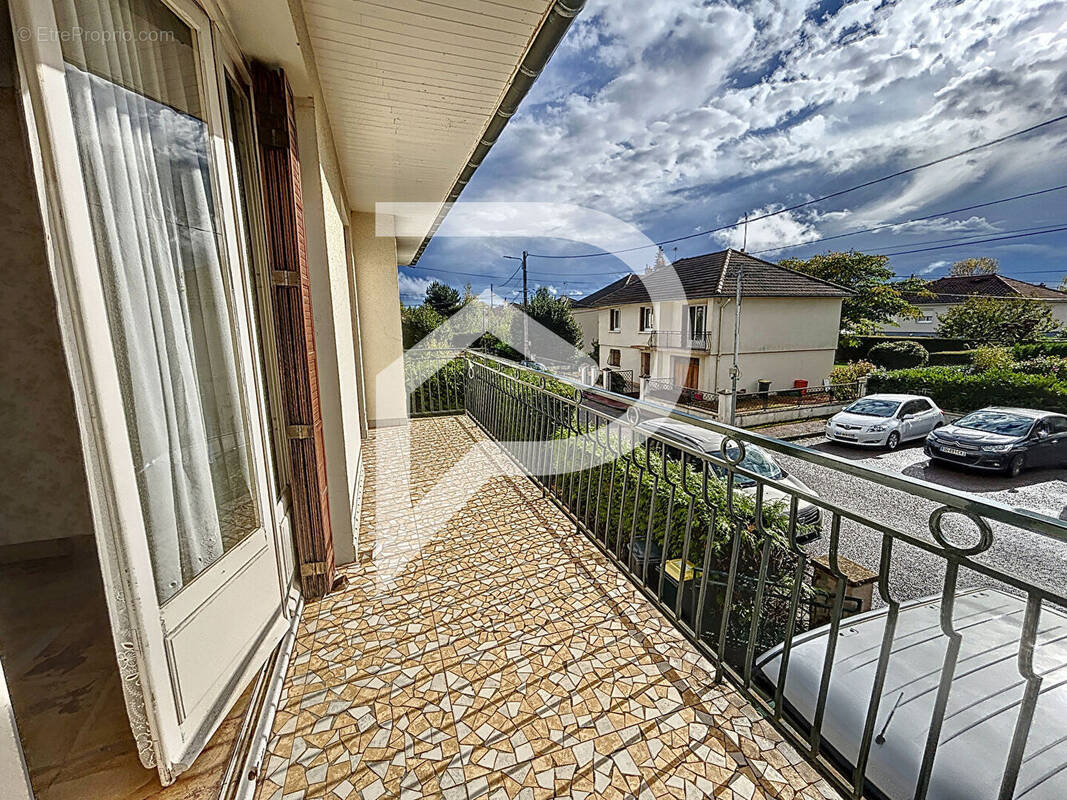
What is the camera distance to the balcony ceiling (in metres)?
1.66

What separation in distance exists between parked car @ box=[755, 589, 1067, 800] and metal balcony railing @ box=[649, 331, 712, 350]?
1582cm

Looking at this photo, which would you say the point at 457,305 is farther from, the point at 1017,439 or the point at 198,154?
the point at 198,154

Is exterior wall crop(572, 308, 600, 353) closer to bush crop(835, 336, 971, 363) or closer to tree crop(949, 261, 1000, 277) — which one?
bush crop(835, 336, 971, 363)

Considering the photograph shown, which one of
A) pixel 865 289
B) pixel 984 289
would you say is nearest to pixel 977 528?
pixel 865 289

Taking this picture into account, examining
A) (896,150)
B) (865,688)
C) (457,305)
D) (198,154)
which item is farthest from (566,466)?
(896,150)

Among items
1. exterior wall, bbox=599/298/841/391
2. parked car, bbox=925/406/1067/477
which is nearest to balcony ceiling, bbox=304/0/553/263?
parked car, bbox=925/406/1067/477

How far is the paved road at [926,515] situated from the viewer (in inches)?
237

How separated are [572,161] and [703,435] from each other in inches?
1151

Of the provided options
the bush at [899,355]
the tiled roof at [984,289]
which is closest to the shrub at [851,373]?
the bush at [899,355]

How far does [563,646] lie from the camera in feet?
5.46

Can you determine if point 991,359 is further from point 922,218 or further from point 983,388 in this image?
point 922,218

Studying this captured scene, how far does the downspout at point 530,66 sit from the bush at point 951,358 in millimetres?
23279

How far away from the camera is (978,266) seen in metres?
31.6

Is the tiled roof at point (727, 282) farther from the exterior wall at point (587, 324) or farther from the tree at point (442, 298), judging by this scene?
the tree at point (442, 298)
